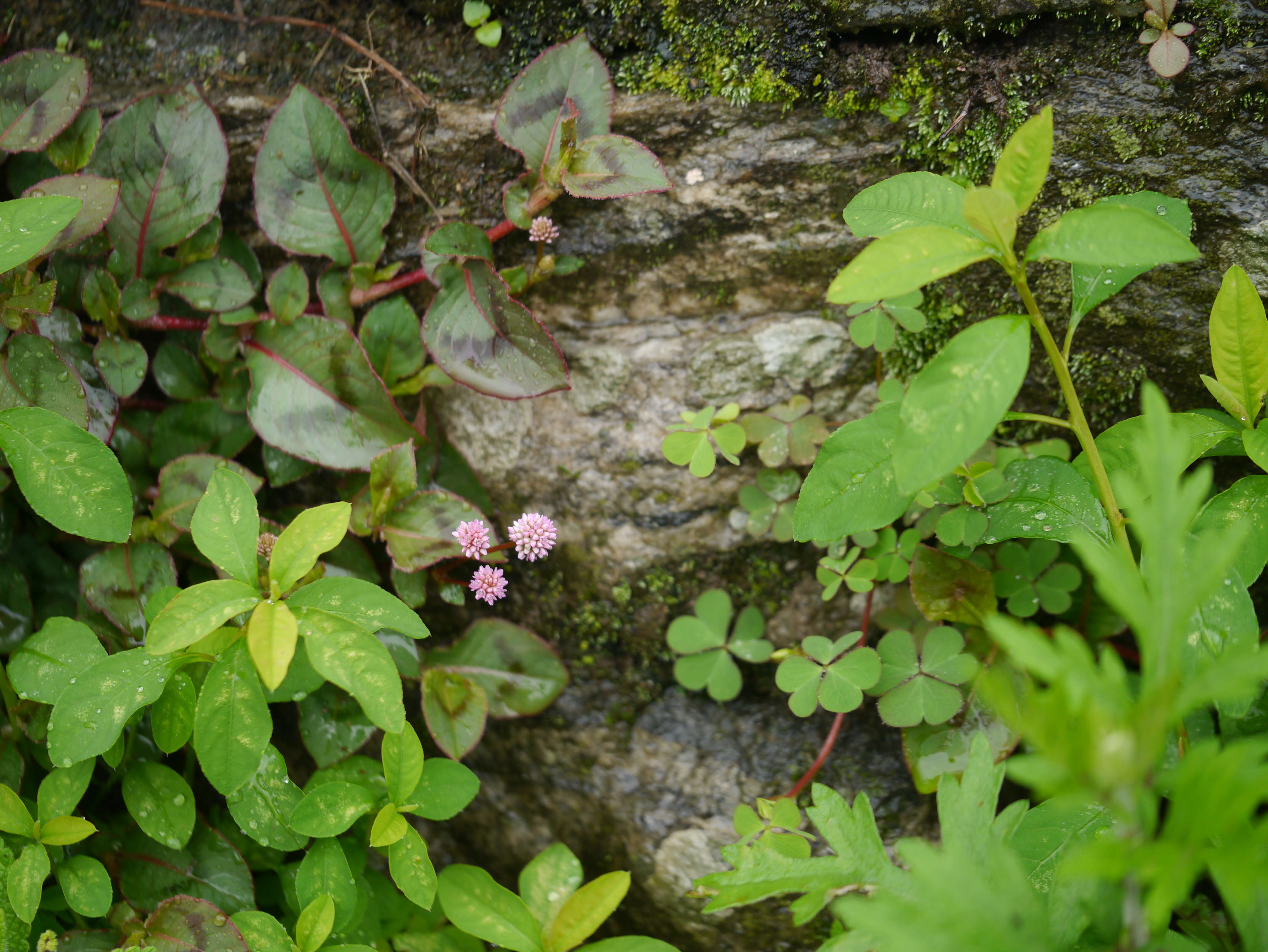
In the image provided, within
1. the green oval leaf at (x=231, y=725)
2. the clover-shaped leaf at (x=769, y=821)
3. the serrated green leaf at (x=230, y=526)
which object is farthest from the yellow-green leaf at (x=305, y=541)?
the clover-shaped leaf at (x=769, y=821)

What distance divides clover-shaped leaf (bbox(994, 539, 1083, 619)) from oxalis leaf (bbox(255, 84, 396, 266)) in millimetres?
1783

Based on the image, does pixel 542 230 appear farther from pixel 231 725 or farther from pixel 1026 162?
pixel 231 725

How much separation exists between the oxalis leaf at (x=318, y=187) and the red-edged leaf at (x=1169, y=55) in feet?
5.83

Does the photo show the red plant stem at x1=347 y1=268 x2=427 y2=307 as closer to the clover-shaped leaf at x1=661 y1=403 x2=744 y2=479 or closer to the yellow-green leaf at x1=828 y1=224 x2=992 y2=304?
the clover-shaped leaf at x1=661 y1=403 x2=744 y2=479

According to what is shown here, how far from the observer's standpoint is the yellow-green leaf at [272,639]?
3.97ft

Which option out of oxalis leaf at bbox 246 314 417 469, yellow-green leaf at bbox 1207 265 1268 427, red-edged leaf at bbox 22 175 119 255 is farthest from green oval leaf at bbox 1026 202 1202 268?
red-edged leaf at bbox 22 175 119 255

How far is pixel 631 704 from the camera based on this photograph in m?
2.09

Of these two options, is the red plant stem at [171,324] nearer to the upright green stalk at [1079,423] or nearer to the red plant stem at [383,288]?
the red plant stem at [383,288]

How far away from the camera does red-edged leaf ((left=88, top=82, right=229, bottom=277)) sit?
6.19ft

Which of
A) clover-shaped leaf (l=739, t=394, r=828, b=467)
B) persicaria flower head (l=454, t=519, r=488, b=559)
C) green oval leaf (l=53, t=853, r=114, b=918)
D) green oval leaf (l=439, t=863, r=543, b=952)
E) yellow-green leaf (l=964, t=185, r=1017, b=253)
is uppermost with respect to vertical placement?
yellow-green leaf (l=964, t=185, r=1017, b=253)

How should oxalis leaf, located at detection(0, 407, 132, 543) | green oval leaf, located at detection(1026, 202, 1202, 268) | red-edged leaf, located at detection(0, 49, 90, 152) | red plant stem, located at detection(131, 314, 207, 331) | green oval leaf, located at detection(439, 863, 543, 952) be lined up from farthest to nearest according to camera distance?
red plant stem, located at detection(131, 314, 207, 331)
red-edged leaf, located at detection(0, 49, 90, 152)
green oval leaf, located at detection(439, 863, 543, 952)
oxalis leaf, located at detection(0, 407, 132, 543)
green oval leaf, located at detection(1026, 202, 1202, 268)

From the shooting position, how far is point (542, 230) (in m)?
1.77

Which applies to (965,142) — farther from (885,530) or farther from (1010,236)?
(885,530)

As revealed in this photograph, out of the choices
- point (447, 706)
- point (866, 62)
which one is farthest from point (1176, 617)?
point (447, 706)
